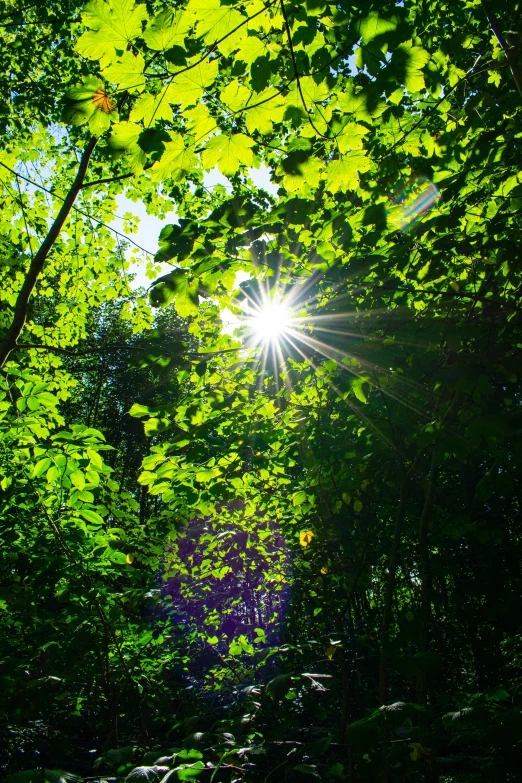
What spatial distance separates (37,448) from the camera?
2.23 metres

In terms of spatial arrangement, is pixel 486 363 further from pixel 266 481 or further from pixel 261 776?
pixel 261 776

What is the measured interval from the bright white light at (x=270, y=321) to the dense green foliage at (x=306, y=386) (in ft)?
0.17

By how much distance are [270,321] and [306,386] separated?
32.6 inches

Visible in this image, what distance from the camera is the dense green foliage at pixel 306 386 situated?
1328mm

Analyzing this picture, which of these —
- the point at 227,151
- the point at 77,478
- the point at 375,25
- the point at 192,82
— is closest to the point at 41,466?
the point at 77,478

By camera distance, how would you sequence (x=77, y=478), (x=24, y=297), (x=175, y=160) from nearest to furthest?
1. (x=175, y=160)
2. (x=77, y=478)
3. (x=24, y=297)

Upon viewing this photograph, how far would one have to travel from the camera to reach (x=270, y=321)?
2.09 metres

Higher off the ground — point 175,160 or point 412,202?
point 412,202

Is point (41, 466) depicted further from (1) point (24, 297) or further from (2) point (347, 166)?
(2) point (347, 166)

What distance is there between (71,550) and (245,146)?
2260 mm

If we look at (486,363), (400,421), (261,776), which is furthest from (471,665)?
(486,363)

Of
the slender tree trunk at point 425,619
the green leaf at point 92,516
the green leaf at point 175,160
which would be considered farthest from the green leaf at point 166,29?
the green leaf at point 92,516

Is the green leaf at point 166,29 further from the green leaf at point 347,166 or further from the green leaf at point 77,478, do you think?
the green leaf at point 77,478

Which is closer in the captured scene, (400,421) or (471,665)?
(400,421)
